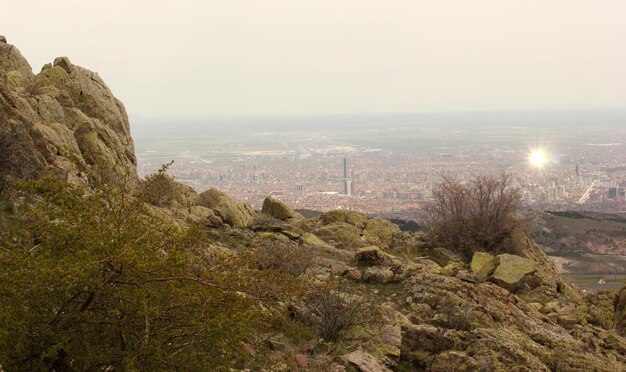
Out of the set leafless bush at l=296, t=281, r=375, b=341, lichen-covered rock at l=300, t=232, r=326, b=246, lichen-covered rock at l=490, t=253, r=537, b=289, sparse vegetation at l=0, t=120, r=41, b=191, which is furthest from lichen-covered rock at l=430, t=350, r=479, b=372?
sparse vegetation at l=0, t=120, r=41, b=191

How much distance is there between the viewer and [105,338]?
5.72 m

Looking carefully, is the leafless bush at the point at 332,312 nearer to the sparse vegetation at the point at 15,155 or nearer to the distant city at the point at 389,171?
the sparse vegetation at the point at 15,155

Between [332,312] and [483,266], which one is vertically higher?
[332,312]

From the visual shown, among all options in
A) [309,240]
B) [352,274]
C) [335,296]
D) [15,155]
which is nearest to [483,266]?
[352,274]

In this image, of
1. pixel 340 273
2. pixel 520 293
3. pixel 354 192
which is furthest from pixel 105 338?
pixel 354 192

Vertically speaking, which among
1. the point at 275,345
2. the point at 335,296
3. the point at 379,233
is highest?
the point at 335,296

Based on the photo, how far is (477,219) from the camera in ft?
66.9

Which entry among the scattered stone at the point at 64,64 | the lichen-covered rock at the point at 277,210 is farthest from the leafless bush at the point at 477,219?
the scattered stone at the point at 64,64

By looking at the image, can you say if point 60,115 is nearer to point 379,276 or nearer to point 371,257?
point 371,257

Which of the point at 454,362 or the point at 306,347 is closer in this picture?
the point at 454,362

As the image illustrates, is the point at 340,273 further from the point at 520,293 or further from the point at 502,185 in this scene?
the point at 502,185

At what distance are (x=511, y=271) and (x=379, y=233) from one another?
8.10 metres

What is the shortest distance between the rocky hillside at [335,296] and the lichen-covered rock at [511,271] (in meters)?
0.05

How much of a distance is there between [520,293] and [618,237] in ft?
128
